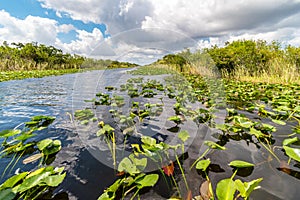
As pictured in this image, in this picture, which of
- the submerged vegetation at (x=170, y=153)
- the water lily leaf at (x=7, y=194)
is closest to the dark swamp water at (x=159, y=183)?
the submerged vegetation at (x=170, y=153)

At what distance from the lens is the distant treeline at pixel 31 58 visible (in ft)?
52.4

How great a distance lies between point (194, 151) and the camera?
1.50m

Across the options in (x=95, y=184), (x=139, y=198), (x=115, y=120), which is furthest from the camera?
(x=115, y=120)

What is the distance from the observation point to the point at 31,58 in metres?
21.7

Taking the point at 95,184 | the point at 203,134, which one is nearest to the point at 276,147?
the point at 203,134

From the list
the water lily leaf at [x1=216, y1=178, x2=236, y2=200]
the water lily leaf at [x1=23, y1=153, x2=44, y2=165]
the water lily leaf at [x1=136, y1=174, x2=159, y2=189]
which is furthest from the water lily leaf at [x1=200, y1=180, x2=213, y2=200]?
the water lily leaf at [x1=23, y1=153, x2=44, y2=165]

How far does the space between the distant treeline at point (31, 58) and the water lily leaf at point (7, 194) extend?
1941cm

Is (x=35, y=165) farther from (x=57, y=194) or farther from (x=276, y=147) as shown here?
(x=276, y=147)

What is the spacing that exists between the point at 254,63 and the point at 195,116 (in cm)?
898

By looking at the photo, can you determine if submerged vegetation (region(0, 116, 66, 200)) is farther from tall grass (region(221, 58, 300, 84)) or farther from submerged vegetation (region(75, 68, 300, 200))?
tall grass (region(221, 58, 300, 84))

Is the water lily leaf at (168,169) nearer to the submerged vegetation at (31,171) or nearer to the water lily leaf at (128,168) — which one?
the water lily leaf at (128,168)

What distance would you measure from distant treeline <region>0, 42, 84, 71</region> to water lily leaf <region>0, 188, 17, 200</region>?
1941 centimetres

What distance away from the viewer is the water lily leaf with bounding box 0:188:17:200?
0.76 metres

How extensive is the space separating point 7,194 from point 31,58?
2703 centimetres
